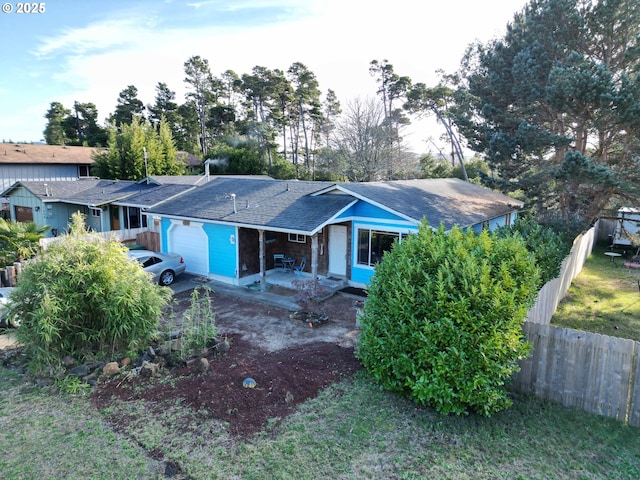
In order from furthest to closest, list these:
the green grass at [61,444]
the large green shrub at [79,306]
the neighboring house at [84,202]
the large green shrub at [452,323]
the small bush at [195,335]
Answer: the neighboring house at [84,202], the small bush at [195,335], the large green shrub at [79,306], the large green shrub at [452,323], the green grass at [61,444]

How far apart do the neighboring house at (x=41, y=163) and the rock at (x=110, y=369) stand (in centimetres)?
3314

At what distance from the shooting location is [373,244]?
14547 millimetres

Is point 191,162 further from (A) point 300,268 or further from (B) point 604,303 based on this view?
(B) point 604,303

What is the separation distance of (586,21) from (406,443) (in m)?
17.6

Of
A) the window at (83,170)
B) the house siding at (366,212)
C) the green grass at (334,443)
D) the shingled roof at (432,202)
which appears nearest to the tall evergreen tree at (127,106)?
the window at (83,170)

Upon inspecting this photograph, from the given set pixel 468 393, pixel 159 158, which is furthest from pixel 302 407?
pixel 159 158

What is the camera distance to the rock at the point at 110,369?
793 cm

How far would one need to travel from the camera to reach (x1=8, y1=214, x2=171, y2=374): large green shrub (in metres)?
7.98

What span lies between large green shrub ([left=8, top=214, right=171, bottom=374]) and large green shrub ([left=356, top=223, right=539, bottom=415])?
15.4 feet

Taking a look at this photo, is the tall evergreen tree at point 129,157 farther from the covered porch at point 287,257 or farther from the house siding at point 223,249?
the covered porch at point 287,257

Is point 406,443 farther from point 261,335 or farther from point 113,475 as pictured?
point 261,335

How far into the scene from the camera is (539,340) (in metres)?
7.04

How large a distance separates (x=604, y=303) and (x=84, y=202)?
23.8 m

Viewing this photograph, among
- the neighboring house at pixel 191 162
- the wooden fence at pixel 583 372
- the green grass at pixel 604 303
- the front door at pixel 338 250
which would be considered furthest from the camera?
the neighboring house at pixel 191 162
